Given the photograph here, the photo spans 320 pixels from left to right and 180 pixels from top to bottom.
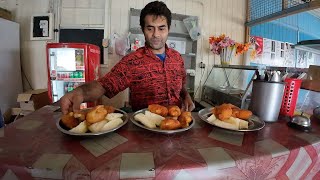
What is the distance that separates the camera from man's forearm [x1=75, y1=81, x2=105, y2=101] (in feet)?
3.03

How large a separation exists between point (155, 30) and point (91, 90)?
2.29 ft

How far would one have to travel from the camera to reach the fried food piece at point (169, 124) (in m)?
0.66

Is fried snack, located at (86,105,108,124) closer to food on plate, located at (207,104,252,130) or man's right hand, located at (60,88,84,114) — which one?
man's right hand, located at (60,88,84,114)

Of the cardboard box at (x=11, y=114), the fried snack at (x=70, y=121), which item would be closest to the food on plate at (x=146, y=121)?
the fried snack at (x=70, y=121)

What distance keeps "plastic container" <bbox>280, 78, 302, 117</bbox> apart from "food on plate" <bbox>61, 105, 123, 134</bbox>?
889mm

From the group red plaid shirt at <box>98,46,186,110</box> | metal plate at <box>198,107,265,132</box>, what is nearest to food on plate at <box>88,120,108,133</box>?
metal plate at <box>198,107,265,132</box>

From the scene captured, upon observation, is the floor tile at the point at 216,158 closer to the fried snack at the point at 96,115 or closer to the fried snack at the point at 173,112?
the fried snack at the point at 173,112

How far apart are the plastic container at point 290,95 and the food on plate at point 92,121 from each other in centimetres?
89

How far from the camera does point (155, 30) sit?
1367 mm

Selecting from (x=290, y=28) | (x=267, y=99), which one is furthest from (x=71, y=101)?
(x=290, y=28)

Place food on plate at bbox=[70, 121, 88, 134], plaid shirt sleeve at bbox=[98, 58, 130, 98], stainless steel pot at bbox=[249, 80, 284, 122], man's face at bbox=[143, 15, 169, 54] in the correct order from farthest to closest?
man's face at bbox=[143, 15, 169, 54] → plaid shirt sleeve at bbox=[98, 58, 130, 98] → stainless steel pot at bbox=[249, 80, 284, 122] → food on plate at bbox=[70, 121, 88, 134]

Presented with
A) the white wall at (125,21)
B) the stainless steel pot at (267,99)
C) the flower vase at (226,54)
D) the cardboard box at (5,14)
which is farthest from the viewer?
the white wall at (125,21)

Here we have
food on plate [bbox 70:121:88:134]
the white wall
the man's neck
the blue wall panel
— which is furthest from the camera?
the blue wall panel

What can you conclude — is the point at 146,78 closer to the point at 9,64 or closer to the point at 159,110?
the point at 159,110
